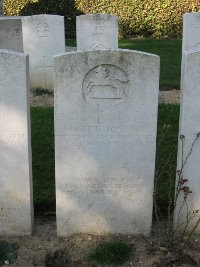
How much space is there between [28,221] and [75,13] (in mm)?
12944

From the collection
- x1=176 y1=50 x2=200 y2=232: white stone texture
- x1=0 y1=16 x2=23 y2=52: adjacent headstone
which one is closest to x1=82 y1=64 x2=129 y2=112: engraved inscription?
x1=176 y1=50 x2=200 y2=232: white stone texture

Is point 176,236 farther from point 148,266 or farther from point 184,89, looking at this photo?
point 184,89

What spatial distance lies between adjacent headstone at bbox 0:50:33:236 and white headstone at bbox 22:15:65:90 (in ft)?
15.6

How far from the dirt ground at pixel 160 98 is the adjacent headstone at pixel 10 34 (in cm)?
178

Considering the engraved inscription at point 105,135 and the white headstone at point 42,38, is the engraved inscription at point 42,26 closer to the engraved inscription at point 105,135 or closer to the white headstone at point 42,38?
the white headstone at point 42,38

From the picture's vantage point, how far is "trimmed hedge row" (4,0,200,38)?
15.6 meters

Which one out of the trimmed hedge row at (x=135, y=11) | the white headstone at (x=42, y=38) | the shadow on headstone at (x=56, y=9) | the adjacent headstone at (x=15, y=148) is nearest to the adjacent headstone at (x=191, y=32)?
the white headstone at (x=42, y=38)

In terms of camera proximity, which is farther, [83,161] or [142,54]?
[83,161]

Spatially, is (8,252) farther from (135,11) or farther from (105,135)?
(135,11)

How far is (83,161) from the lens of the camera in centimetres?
390

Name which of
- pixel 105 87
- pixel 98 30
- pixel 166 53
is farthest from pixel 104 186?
pixel 166 53

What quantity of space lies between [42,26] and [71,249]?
5.33m

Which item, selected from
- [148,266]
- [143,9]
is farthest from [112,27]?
[143,9]

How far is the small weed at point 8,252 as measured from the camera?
3752 mm
